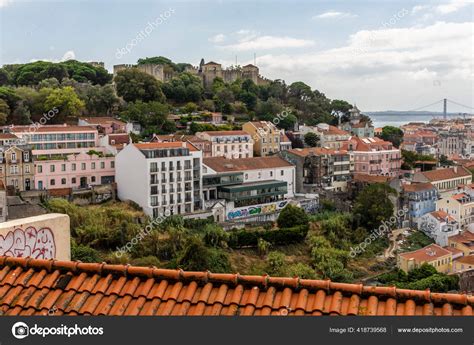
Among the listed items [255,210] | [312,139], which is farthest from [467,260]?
[312,139]

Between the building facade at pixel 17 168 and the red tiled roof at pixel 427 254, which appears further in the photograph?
the red tiled roof at pixel 427 254

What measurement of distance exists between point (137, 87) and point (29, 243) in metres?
38.1

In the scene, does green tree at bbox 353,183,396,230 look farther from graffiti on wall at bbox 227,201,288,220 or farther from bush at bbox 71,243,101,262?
bush at bbox 71,243,101,262

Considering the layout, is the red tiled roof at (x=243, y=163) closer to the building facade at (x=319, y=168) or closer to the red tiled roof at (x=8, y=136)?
the building facade at (x=319, y=168)

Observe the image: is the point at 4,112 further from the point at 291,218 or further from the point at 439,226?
the point at 439,226

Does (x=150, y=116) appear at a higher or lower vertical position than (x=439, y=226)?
higher

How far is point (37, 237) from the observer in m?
5.45

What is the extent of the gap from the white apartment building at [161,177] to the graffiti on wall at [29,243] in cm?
2078

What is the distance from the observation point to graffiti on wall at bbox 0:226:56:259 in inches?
202

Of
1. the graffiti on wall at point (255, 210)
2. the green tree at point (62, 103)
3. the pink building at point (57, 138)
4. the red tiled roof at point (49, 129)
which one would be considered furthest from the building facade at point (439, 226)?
the green tree at point (62, 103)

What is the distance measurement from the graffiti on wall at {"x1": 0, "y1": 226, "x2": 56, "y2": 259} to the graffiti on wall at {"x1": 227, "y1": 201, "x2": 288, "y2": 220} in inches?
909

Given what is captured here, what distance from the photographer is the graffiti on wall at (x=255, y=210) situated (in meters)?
28.9
